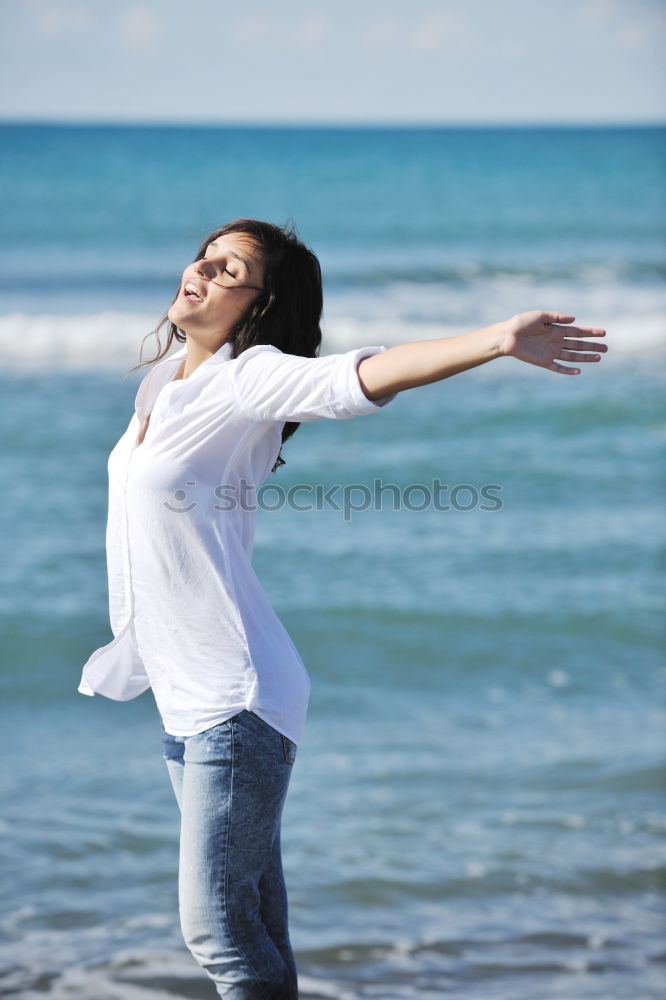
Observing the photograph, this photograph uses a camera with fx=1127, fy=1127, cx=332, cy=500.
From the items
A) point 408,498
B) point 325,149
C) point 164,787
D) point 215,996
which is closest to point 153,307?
point 408,498

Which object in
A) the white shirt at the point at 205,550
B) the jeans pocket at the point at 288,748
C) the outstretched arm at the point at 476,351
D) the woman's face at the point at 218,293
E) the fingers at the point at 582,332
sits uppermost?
the woman's face at the point at 218,293

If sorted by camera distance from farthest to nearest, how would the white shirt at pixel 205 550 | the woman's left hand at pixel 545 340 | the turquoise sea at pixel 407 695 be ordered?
the turquoise sea at pixel 407 695 → the white shirt at pixel 205 550 → the woman's left hand at pixel 545 340

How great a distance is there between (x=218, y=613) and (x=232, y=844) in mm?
419

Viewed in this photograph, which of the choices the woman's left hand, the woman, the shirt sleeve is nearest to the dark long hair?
the woman

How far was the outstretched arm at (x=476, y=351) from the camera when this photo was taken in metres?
1.75

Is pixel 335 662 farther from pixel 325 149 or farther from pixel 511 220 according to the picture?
pixel 325 149

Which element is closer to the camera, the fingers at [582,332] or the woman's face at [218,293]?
the fingers at [582,332]

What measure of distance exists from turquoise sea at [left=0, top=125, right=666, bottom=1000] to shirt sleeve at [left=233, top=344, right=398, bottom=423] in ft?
2.52

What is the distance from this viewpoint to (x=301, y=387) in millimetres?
1867

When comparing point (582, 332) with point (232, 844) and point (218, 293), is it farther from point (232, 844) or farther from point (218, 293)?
point (232, 844)

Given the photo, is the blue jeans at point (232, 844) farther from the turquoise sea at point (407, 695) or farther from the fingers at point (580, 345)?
the turquoise sea at point (407, 695)

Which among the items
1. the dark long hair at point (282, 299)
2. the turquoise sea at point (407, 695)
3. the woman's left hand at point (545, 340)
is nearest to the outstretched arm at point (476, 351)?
the woman's left hand at point (545, 340)

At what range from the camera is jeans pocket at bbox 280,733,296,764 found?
2072 mm

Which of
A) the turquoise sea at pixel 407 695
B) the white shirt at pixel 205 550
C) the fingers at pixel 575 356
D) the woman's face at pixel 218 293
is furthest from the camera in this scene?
the turquoise sea at pixel 407 695
